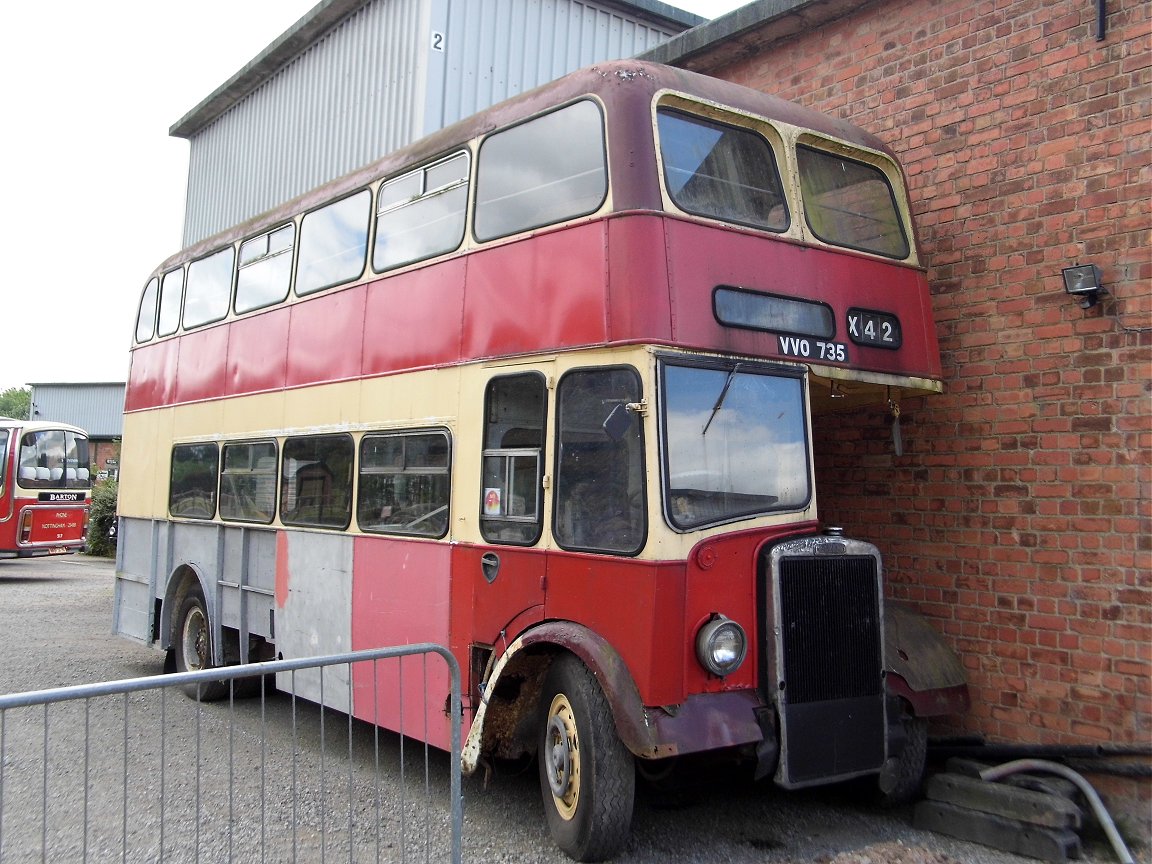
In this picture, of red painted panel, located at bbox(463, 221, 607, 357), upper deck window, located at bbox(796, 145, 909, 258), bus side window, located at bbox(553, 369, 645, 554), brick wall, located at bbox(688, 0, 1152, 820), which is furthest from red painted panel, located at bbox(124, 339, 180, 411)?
upper deck window, located at bbox(796, 145, 909, 258)

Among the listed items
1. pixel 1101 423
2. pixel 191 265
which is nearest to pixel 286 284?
pixel 191 265

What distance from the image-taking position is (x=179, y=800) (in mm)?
6090

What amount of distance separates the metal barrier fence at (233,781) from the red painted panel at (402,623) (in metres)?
0.05

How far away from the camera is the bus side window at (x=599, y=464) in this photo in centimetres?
491

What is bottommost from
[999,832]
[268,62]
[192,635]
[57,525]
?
[999,832]

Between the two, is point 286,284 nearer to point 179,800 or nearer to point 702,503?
point 179,800

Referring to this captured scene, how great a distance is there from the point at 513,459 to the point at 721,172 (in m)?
1.97

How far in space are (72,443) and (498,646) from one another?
19587mm

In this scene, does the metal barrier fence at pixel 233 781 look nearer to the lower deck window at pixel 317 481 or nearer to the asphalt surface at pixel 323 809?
the asphalt surface at pixel 323 809

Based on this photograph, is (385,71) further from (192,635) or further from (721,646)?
(721,646)

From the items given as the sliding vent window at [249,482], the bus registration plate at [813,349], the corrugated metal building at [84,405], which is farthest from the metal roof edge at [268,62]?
the corrugated metal building at [84,405]

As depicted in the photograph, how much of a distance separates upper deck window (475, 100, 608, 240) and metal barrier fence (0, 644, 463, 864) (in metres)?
2.49

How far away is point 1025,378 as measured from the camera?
239 inches

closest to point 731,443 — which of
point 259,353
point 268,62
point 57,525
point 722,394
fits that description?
point 722,394
